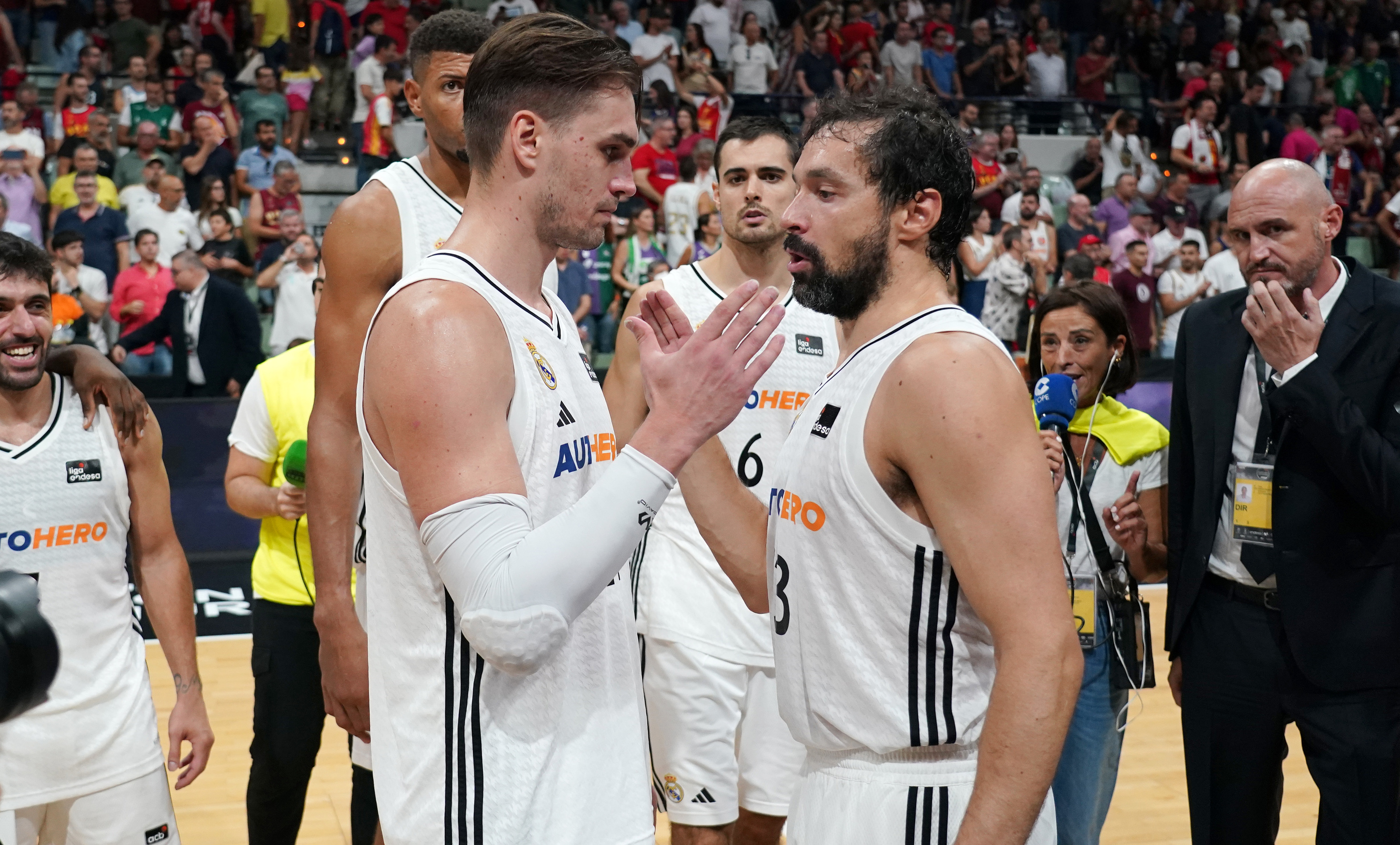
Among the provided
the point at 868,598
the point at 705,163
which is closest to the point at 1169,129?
the point at 705,163

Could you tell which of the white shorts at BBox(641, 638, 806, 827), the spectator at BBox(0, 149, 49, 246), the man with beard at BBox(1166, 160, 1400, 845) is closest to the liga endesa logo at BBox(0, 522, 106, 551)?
the white shorts at BBox(641, 638, 806, 827)

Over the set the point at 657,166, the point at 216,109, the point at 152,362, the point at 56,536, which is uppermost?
the point at 216,109

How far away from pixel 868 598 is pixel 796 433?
1.16 feet

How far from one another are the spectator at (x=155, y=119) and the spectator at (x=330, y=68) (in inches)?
68.6

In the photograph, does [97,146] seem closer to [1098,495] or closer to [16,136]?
[16,136]

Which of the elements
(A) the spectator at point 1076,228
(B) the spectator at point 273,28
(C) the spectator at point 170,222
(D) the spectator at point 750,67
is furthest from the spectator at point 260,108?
(A) the spectator at point 1076,228

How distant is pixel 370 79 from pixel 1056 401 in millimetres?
11143

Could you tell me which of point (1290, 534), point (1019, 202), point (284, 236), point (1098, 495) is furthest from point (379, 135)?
point (1290, 534)

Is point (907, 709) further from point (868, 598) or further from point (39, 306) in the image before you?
point (39, 306)

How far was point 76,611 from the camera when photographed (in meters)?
3.34

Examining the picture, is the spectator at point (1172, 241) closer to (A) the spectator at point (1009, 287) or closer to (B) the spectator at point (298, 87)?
(A) the spectator at point (1009, 287)

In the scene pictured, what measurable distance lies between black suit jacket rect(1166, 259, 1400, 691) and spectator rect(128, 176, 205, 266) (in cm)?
910

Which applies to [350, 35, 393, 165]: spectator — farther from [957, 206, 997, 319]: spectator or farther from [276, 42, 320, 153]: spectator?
[957, 206, 997, 319]: spectator

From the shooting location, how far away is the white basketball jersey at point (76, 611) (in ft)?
10.6
